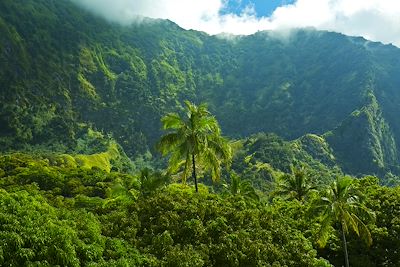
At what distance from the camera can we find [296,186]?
235ft

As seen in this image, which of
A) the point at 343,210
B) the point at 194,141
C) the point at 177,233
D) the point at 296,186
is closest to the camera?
the point at 177,233

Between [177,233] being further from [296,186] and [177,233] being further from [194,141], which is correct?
[296,186]

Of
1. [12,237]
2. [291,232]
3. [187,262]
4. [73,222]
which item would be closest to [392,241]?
[291,232]

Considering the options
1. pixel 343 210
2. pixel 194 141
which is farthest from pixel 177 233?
pixel 343 210

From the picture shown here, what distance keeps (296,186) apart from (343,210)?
30.0m

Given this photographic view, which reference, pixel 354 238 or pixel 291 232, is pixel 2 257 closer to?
pixel 291 232

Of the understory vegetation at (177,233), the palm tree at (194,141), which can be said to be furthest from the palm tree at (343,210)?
the palm tree at (194,141)

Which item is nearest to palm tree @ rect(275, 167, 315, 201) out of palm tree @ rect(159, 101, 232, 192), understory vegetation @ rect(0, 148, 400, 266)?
understory vegetation @ rect(0, 148, 400, 266)

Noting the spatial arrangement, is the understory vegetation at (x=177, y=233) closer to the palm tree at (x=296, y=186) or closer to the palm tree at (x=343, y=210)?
the palm tree at (x=343, y=210)

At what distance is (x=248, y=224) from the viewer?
32.6 m

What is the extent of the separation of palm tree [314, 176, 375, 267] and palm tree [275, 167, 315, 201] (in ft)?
87.5

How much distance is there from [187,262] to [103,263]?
14.9 ft

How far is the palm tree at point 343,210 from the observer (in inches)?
1606

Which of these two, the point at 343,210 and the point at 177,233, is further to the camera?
the point at 343,210
